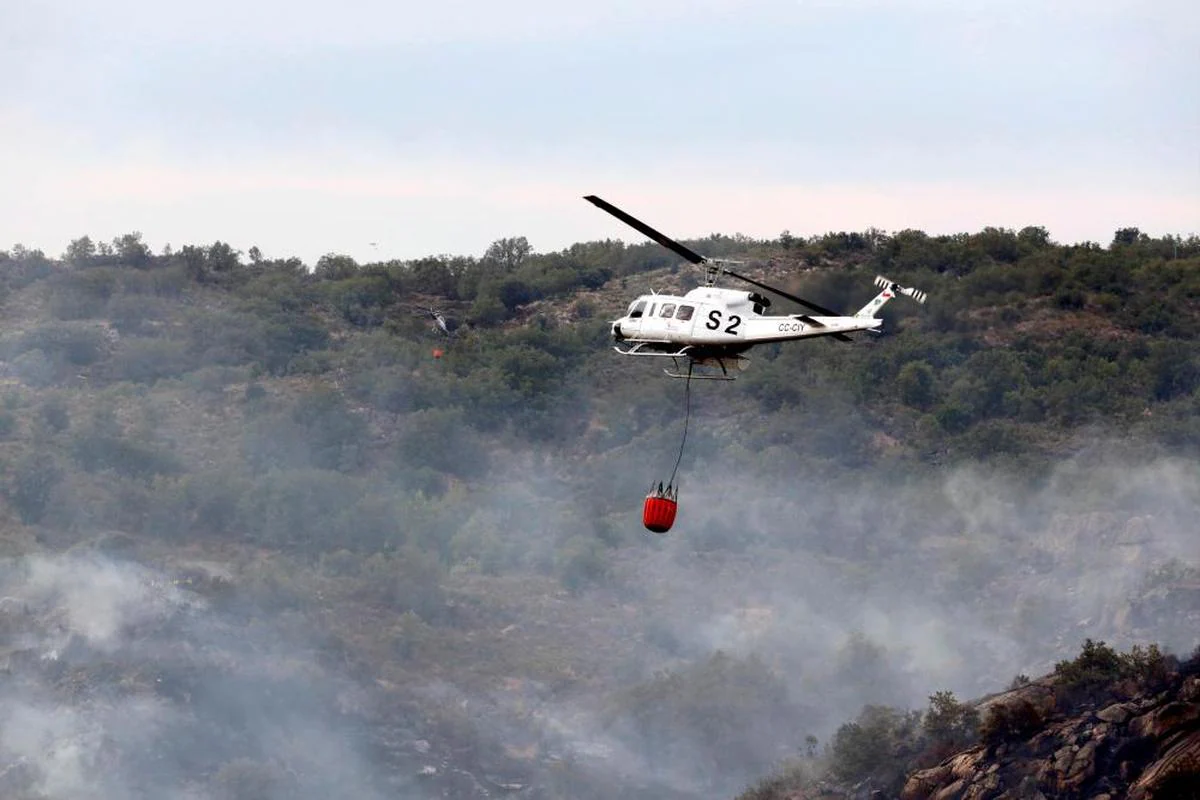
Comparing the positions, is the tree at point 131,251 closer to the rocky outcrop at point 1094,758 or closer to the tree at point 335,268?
the tree at point 335,268

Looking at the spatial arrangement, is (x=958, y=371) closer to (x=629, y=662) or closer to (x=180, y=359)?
(x=629, y=662)

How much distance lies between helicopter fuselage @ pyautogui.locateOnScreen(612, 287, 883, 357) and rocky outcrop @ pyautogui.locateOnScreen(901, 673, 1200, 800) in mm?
15532

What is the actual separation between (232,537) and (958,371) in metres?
35.9

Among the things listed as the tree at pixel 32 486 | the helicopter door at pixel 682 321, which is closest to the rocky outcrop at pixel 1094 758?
the helicopter door at pixel 682 321

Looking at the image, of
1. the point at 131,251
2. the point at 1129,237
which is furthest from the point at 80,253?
the point at 1129,237

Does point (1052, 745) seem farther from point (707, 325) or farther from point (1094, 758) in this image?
point (707, 325)

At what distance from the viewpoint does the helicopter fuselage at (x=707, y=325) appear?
49750 millimetres

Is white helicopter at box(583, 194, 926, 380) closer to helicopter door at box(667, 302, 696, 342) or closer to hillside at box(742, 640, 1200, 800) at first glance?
helicopter door at box(667, 302, 696, 342)

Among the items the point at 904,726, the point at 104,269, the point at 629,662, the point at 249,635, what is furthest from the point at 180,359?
the point at 904,726

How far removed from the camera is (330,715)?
73.9 metres

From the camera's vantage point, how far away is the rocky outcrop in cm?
5625

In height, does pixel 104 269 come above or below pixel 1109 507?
above

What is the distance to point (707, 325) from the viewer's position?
50.2 m

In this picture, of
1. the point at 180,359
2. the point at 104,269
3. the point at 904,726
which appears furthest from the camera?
the point at 104,269
